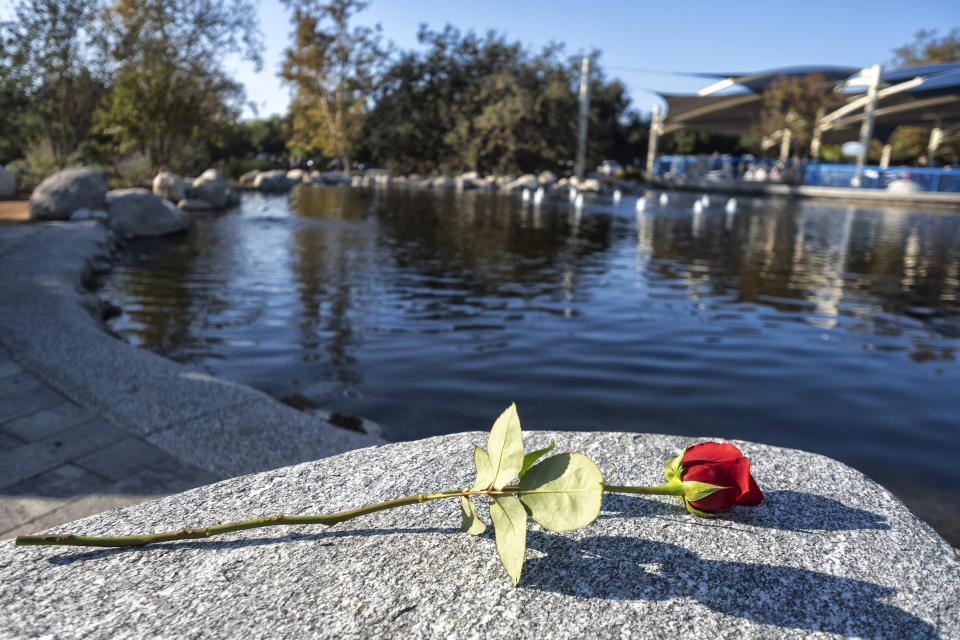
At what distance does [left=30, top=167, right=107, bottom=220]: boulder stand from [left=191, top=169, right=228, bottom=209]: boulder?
5.97 m

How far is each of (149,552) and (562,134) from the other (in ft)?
128

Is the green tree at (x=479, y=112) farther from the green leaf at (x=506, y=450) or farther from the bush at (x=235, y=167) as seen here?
the green leaf at (x=506, y=450)

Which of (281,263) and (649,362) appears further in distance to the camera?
(281,263)

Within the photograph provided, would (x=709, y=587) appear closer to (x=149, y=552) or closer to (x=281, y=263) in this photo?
(x=149, y=552)

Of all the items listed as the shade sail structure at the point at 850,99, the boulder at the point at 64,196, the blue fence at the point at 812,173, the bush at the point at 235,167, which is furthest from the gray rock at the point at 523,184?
the boulder at the point at 64,196

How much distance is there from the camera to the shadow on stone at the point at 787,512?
4.12 ft

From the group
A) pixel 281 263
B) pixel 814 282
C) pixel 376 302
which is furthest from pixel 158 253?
pixel 814 282

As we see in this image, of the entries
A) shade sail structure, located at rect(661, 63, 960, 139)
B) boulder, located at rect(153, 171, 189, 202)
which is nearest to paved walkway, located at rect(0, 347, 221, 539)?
boulder, located at rect(153, 171, 189, 202)

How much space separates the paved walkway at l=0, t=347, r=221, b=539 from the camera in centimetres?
269

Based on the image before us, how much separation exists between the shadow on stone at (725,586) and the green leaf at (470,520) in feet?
0.33

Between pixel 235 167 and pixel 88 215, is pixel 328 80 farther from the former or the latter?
pixel 88 215

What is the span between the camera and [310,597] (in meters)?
1.04

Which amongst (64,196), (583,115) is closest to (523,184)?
(583,115)

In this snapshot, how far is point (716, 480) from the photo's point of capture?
120 centimetres
